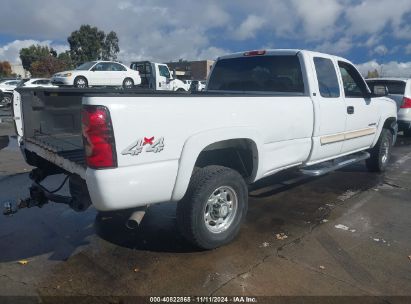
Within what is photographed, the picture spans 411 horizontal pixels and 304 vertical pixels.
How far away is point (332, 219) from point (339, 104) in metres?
1.60

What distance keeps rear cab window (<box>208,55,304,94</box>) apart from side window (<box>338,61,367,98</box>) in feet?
3.45

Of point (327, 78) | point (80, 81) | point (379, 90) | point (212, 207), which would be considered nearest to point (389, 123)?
point (379, 90)

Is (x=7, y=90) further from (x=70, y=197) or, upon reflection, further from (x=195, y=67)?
(x=195, y=67)

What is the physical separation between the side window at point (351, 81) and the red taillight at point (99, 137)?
3991 mm

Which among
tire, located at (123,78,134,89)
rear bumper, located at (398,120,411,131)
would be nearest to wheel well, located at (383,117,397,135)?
rear bumper, located at (398,120,411,131)

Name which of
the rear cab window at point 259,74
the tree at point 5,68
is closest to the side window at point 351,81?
the rear cab window at point 259,74

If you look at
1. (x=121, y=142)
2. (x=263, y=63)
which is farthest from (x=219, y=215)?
(x=263, y=63)

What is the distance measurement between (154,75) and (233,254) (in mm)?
18993

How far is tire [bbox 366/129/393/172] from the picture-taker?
6.94 meters

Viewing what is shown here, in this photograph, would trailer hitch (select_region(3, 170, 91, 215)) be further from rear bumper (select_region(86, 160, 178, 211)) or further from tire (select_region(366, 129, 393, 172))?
tire (select_region(366, 129, 393, 172))

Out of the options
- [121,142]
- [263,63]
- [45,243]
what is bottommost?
[45,243]

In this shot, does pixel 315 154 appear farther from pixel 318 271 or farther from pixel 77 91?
pixel 77 91

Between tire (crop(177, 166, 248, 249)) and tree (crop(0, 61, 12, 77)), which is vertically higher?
tree (crop(0, 61, 12, 77))

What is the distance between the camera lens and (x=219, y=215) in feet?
12.7
